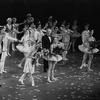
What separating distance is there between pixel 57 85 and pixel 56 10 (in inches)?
351

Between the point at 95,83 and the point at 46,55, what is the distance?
65.0 inches

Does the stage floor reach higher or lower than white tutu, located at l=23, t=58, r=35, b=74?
lower

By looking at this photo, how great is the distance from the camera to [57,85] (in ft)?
33.9

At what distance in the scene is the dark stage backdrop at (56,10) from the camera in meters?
18.2

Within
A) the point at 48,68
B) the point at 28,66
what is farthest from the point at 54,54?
the point at 28,66

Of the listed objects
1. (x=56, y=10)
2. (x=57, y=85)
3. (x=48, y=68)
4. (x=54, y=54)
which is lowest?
(x=57, y=85)

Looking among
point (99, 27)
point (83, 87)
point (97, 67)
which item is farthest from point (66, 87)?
point (99, 27)

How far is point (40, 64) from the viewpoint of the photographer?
13.1 metres

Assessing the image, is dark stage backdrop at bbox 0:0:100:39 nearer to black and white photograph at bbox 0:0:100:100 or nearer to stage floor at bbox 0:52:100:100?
black and white photograph at bbox 0:0:100:100

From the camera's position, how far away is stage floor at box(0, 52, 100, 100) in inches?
367

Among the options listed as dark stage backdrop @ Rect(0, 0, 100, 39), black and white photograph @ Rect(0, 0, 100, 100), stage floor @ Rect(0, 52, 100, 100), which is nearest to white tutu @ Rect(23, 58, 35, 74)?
black and white photograph @ Rect(0, 0, 100, 100)

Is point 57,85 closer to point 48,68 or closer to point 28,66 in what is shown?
point 48,68

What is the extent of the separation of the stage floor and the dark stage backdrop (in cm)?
556

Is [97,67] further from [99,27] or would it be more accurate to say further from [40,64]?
[99,27]
